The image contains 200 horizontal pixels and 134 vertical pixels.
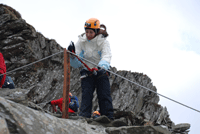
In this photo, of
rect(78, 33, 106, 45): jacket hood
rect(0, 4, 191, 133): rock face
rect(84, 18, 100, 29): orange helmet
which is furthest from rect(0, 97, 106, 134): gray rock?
rect(0, 4, 191, 133): rock face

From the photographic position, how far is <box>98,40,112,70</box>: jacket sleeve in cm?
656

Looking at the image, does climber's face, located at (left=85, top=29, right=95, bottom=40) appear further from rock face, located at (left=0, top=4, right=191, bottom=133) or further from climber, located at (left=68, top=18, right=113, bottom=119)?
rock face, located at (left=0, top=4, right=191, bottom=133)

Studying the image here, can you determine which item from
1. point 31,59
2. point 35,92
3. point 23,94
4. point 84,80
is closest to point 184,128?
point 84,80

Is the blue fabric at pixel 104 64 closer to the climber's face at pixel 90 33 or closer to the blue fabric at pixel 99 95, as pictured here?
the blue fabric at pixel 99 95

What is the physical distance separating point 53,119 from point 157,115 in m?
20.1

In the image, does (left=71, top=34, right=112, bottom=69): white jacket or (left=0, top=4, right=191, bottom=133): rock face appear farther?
(left=0, top=4, right=191, bottom=133): rock face

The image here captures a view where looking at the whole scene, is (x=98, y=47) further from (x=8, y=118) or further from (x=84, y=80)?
(x=8, y=118)

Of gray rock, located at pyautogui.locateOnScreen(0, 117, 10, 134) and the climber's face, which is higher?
the climber's face

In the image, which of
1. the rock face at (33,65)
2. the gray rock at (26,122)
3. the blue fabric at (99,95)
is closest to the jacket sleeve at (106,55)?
the blue fabric at (99,95)

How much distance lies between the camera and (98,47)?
745 centimetres

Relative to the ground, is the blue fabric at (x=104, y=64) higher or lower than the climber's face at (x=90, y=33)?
lower

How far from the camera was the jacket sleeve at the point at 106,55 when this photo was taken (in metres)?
6.56

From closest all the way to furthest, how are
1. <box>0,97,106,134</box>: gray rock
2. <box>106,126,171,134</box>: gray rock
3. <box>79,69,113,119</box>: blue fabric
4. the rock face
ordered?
<box>0,97,106,134</box>: gray rock, <box>106,126,171,134</box>: gray rock, <box>79,69,113,119</box>: blue fabric, the rock face

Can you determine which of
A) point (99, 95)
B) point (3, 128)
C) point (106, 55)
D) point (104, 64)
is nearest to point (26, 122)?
point (3, 128)
